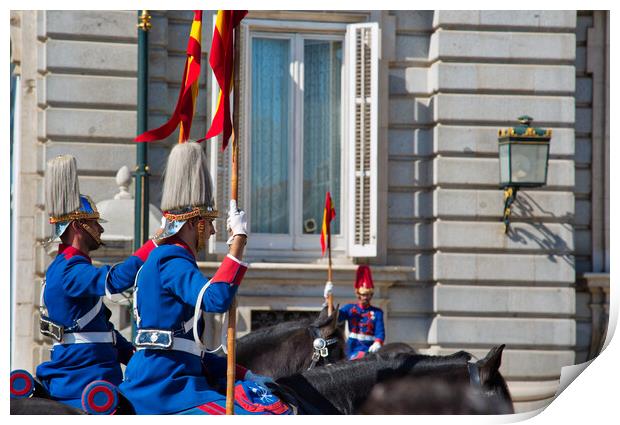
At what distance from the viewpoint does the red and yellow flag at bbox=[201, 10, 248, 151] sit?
5.82m

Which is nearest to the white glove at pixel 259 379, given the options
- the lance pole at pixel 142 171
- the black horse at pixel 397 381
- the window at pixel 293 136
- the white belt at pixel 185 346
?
the black horse at pixel 397 381

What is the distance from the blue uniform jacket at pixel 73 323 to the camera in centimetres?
573

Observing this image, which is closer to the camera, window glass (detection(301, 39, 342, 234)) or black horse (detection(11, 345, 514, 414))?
black horse (detection(11, 345, 514, 414))

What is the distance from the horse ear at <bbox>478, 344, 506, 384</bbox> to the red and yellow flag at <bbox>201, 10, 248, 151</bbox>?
167cm

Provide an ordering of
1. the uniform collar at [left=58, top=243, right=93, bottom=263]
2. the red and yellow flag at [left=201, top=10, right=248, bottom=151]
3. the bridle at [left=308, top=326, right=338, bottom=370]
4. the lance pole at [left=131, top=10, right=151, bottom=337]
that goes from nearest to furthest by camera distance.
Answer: the red and yellow flag at [left=201, top=10, right=248, bottom=151]
the uniform collar at [left=58, top=243, right=93, bottom=263]
the bridle at [left=308, top=326, right=338, bottom=370]
the lance pole at [left=131, top=10, right=151, bottom=337]

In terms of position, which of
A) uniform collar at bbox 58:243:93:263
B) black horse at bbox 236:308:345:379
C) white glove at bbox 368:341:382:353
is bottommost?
white glove at bbox 368:341:382:353

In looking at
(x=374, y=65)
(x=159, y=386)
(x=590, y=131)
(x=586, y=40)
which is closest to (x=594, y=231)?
(x=590, y=131)

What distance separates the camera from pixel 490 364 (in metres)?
5.38

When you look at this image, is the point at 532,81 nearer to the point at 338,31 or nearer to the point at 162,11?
the point at 338,31

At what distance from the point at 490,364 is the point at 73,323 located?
205cm

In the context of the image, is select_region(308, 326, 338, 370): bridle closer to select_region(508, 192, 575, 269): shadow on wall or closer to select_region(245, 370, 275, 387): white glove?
select_region(245, 370, 275, 387): white glove

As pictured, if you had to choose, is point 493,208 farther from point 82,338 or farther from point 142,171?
point 82,338

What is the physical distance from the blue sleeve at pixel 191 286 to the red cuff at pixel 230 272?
0.07 ft

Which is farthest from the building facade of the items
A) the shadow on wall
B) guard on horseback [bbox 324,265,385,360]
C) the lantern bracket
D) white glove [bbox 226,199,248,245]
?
white glove [bbox 226,199,248,245]
